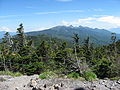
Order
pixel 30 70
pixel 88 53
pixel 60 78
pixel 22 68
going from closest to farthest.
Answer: pixel 60 78 → pixel 30 70 → pixel 22 68 → pixel 88 53

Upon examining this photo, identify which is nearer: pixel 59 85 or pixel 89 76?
pixel 59 85

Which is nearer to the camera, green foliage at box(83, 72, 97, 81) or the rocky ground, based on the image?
the rocky ground

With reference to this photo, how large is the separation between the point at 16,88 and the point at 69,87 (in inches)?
95.4

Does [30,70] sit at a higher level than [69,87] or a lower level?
lower

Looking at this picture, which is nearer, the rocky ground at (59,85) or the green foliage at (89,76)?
the rocky ground at (59,85)

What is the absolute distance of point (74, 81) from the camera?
6711 mm

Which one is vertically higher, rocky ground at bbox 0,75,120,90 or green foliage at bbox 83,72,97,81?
green foliage at bbox 83,72,97,81

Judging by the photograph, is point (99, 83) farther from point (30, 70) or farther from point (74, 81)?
point (30, 70)

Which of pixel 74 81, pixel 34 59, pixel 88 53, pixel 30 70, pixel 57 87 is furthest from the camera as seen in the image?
pixel 88 53

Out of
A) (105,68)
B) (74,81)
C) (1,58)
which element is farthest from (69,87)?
(1,58)

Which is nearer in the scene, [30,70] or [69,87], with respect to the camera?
[69,87]

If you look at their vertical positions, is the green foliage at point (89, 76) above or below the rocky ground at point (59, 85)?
above

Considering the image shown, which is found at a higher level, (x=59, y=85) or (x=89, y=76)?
(x=89, y=76)

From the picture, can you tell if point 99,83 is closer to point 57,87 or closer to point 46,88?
point 57,87
